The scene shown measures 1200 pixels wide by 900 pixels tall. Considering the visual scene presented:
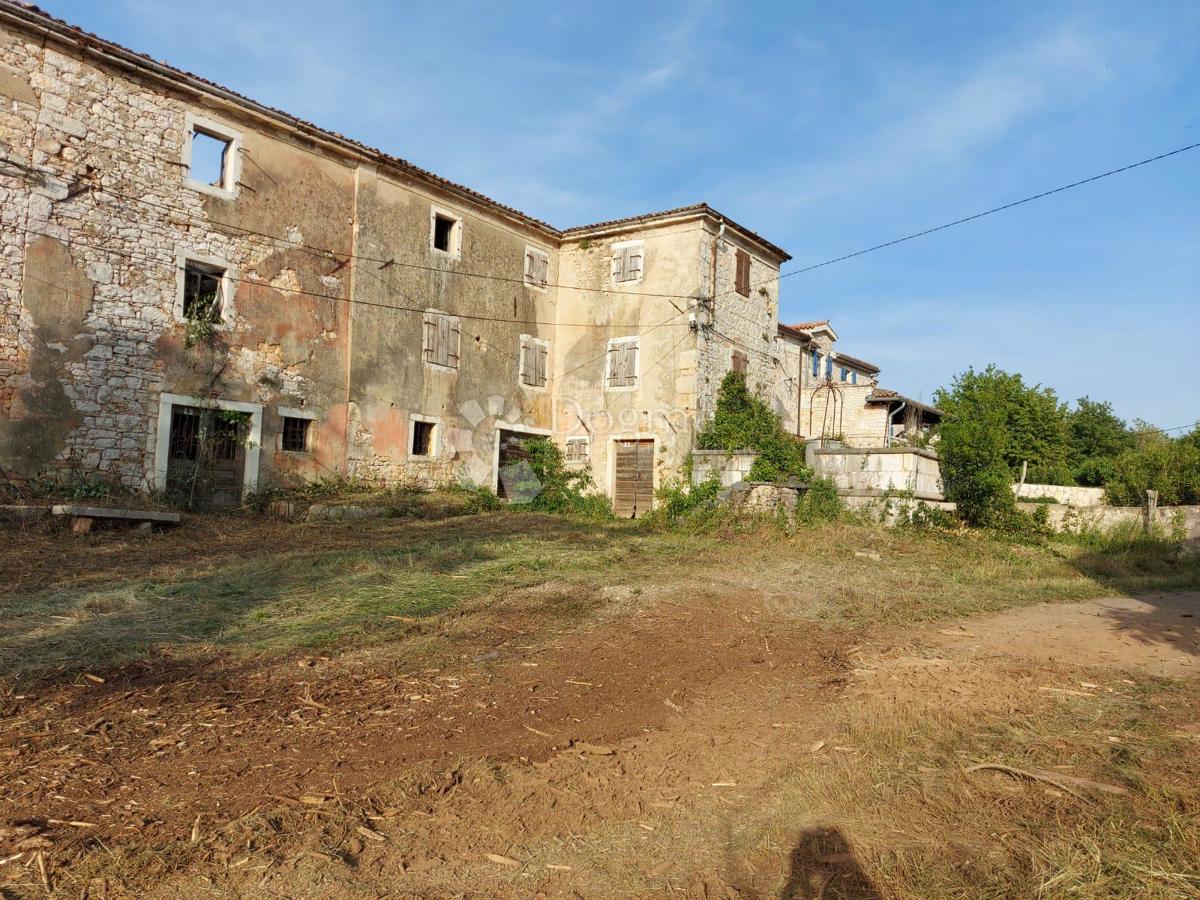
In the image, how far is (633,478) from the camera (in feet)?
63.7

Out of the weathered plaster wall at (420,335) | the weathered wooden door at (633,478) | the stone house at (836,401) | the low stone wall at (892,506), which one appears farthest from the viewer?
the stone house at (836,401)

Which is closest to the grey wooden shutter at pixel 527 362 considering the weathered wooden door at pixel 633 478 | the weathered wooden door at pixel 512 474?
the weathered wooden door at pixel 512 474

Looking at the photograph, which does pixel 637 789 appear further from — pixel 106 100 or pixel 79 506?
pixel 106 100

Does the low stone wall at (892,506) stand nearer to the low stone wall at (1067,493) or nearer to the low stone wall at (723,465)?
the low stone wall at (723,465)

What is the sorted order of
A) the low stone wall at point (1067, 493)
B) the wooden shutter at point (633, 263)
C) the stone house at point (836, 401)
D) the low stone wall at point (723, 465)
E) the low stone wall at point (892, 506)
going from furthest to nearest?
1. the stone house at point (836, 401)
2. the low stone wall at point (1067, 493)
3. the wooden shutter at point (633, 263)
4. the low stone wall at point (723, 465)
5. the low stone wall at point (892, 506)

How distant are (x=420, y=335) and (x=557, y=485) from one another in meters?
5.15

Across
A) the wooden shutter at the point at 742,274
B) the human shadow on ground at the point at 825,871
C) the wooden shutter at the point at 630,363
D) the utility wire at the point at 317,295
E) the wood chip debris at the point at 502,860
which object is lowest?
the wood chip debris at the point at 502,860

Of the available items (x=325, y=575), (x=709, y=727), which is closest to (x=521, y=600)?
(x=325, y=575)

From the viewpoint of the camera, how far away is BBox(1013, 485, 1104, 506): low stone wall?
22.8 metres

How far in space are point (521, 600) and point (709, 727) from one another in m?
3.41

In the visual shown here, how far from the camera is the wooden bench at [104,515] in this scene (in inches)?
447

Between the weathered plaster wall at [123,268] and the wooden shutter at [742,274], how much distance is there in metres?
10.2

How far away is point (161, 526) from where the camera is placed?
490 inches

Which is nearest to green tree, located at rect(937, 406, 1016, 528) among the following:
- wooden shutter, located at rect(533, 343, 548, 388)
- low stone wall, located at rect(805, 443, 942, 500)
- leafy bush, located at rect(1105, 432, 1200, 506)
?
low stone wall, located at rect(805, 443, 942, 500)
